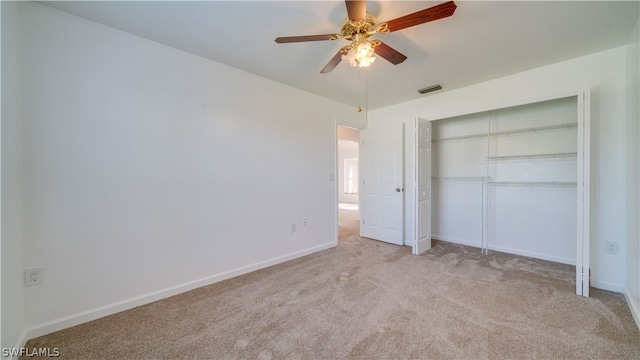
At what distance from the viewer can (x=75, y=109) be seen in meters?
1.97

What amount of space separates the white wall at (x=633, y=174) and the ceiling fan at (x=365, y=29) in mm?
2059

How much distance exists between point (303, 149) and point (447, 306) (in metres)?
2.55

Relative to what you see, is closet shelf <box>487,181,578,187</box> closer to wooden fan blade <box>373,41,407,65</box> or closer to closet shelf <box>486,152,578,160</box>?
closet shelf <box>486,152,578,160</box>

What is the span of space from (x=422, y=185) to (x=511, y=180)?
1264 mm

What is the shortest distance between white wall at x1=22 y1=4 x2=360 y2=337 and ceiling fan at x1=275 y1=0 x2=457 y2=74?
135cm

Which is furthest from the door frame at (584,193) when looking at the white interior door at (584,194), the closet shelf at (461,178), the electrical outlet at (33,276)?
the electrical outlet at (33,276)

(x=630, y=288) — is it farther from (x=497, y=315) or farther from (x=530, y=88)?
(x=530, y=88)

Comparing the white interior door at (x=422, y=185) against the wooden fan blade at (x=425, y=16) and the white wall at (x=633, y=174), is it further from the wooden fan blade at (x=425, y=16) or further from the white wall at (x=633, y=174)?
the wooden fan blade at (x=425, y=16)

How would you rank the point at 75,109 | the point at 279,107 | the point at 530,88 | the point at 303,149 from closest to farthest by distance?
the point at 75,109, the point at 530,88, the point at 279,107, the point at 303,149

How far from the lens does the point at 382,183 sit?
427 centimetres

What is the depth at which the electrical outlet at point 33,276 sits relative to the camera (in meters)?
1.78

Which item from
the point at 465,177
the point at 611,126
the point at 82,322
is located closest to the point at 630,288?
the point at 611,126

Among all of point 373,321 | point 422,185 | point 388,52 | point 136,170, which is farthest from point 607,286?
point 136,170

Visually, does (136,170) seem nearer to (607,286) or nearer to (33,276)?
(33,276)
